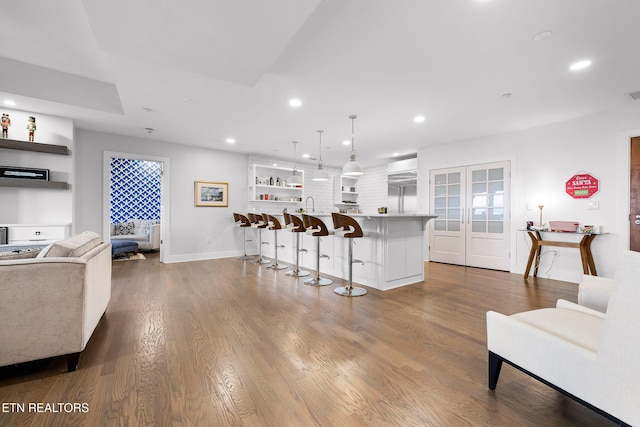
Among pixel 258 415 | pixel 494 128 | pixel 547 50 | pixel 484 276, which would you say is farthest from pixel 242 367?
pixel 494 128

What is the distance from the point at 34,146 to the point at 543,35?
20.6 feet

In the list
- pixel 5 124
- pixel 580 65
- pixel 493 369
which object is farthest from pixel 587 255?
pixel 5 124

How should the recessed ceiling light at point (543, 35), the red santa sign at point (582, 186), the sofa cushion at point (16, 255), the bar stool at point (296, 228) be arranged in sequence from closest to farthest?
the sofa cushion at point (16, 255), the recessed ceiling light at point (543, 35), the red santa sign at point (582, 186), the bar stool at point (296, 228)

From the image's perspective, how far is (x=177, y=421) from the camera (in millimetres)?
1388

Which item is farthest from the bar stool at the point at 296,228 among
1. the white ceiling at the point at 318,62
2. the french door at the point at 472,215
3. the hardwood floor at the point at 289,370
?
the french door at the point at 472,215

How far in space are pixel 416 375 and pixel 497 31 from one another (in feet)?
9.01

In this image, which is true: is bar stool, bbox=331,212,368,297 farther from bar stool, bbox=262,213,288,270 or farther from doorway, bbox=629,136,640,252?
doorway, bbox=629,136,640,252

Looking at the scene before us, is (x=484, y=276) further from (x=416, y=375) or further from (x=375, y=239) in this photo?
(x=416, y=375)

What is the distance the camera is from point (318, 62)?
2.79 meters

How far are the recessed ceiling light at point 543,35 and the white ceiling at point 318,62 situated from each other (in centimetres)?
3

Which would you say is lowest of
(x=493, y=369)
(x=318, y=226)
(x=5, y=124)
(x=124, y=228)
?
(x=493, y=369)

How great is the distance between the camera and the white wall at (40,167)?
407cm

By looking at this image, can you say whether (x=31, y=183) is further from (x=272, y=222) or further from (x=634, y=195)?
(x=634, y=195)

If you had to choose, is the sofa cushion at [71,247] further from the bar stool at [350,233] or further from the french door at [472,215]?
the french door at [472,215]
